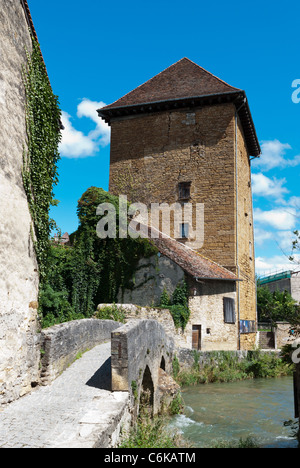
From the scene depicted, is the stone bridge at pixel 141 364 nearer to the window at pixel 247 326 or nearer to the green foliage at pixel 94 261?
the green foliage at pixel 94 261

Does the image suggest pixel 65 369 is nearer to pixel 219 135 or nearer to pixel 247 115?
pixel 219 135

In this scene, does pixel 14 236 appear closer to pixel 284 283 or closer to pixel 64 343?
pixel 64 343

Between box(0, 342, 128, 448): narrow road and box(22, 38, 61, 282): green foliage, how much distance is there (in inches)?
78.5

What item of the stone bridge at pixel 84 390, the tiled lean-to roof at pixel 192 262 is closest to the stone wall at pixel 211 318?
the tiled lean-to roof at pixel 192 262

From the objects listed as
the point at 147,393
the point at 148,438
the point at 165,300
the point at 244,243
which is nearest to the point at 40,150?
the point at 148,438

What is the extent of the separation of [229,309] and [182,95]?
11.7 metres

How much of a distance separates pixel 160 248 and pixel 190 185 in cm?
561

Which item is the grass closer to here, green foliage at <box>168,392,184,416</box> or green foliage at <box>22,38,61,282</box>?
green foliage at <box>22,38,61,282</box>

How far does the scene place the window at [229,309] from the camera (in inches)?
749

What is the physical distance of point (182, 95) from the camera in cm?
2295

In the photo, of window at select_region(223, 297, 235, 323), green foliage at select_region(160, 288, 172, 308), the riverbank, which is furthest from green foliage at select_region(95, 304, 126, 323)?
window at select_region(223, 297, 235, 323)

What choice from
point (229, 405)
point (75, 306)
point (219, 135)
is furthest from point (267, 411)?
point (219, 135)

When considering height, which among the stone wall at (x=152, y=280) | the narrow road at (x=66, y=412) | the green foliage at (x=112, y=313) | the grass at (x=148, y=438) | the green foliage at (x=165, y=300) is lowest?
the grass at (x=148, y=438)
